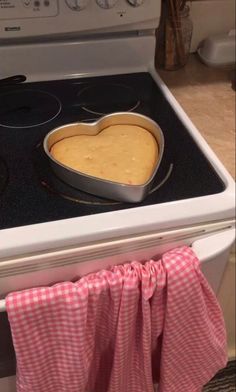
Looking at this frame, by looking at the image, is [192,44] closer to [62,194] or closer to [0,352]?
[62,194]

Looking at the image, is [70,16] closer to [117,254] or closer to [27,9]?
[27,9]

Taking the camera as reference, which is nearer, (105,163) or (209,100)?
(105,163)

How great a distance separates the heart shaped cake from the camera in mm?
660

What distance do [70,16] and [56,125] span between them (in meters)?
0.24

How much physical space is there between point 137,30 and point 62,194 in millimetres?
475

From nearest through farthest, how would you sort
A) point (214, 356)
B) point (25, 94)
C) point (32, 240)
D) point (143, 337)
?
point (32, 240), point (143, 337), point (214, 356), point (25, 94)

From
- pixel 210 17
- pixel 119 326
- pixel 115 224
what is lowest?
pixel 119 326

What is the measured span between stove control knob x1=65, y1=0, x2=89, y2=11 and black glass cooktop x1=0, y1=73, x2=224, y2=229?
6.2 inches

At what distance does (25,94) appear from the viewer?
A: 88 centimetres

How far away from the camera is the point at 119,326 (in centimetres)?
63

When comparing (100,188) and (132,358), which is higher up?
(100,188)

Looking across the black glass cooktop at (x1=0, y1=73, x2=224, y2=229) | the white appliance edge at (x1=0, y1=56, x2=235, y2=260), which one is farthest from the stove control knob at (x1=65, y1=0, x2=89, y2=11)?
the white appliance edge at (x1=0, y1=56, x2=235, y2=260)

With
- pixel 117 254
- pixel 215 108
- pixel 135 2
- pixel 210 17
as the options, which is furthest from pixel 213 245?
pixel 210 17

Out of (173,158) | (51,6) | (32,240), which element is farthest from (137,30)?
(32,240)
